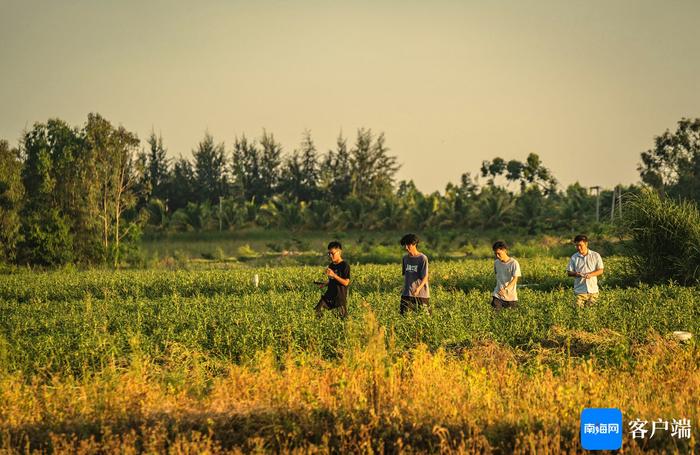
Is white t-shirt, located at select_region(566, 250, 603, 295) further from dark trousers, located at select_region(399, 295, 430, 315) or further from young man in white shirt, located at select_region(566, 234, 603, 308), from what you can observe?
dark trousers, located at select_region(399, 295, 430, 315)

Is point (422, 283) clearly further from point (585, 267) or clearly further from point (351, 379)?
point (351, 379)

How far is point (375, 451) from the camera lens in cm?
655

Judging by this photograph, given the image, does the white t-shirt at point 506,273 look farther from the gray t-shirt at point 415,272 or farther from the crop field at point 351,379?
the gray t-shirt at point 415,272

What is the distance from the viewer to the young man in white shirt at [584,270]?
40.6ft

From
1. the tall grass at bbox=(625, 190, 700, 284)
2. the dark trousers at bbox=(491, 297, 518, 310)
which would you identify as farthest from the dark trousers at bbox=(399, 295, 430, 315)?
the tall grass at bbox=(625, 190, 700, 284)

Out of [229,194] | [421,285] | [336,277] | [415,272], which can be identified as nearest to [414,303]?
[421,285]

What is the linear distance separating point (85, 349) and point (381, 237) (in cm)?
3720

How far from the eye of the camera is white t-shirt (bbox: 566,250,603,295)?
40.7 ft

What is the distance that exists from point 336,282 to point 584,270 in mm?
4179

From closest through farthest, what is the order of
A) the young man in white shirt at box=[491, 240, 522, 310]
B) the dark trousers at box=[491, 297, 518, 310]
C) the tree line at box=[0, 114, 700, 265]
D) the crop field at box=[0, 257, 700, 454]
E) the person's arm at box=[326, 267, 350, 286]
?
the crop field at box=[0, 257, 700, 454] < the person's arm at box=[326, 267, 350, 286] < the young man in white shirt at box=[491, 240, 522, 310] < the dark trousers at box=[491, 297, 518, 310] < the tree line at box=[0, 114, 700, 265]

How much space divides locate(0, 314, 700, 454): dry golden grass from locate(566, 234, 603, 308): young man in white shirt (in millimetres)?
4077

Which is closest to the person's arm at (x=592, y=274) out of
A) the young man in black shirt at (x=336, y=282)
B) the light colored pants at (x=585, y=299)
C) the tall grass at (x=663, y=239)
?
the light colored pants at (x=585, y=299)

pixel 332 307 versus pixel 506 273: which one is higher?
pixel 506 273

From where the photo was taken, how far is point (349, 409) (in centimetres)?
695
